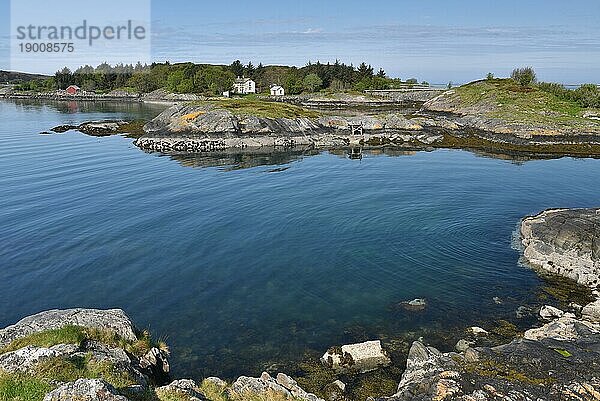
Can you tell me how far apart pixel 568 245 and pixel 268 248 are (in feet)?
74.9

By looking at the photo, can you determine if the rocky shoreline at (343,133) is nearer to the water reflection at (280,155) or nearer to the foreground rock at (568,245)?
the water reflection at (280,155)

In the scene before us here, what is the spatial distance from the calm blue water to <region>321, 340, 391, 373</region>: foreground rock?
1.77 m

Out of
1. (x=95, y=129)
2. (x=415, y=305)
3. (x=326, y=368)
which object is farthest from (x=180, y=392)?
(x=95, y=129)

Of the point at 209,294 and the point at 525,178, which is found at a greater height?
the point at 525,178

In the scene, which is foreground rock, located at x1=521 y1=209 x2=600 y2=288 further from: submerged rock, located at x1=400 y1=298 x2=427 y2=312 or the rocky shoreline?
the rocky shoreline

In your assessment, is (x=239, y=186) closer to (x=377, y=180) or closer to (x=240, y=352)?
(x=377, y=180)

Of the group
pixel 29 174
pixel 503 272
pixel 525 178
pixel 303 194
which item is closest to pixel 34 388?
pixel 503 272

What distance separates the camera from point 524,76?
143 metres

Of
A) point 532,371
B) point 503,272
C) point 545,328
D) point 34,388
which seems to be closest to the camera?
point 34,388

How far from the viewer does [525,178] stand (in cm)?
6159

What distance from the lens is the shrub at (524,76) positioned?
141 metres

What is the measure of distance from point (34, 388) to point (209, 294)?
16.3 m

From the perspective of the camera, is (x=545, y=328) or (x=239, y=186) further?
(x=239, y=186)

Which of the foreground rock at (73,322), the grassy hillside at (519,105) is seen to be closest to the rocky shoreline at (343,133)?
the grassy hillside at (519,105)
